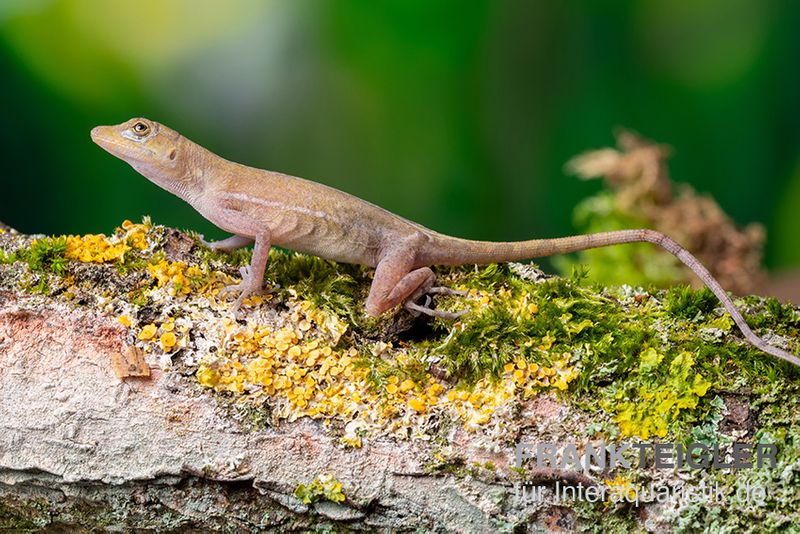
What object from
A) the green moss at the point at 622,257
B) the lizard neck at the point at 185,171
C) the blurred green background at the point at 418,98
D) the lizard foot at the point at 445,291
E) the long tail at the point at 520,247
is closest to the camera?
the lizard foot at the point at 445,291

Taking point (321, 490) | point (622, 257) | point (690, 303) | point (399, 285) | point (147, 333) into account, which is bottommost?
point (321, 490)

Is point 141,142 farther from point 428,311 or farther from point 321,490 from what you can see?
point 321,490

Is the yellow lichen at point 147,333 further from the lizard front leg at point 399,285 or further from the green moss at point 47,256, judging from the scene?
the lizard front leg at point 399,285

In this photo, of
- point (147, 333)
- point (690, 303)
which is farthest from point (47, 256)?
point (690, 303)

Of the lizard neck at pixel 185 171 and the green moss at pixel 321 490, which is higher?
the lizard neck at pixel 185 171

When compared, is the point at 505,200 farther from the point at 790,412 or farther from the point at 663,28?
the point at 790,412

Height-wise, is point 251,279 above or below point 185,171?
below

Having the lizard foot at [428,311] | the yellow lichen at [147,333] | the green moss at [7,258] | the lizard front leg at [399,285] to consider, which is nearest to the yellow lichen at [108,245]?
the green moss at [7,258]
